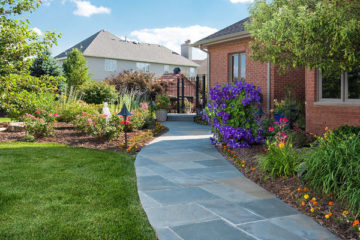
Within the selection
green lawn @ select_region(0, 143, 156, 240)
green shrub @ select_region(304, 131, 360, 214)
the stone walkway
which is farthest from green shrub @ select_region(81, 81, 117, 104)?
green shrub @ select_region(304, 131, 360, 214)

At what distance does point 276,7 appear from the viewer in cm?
521

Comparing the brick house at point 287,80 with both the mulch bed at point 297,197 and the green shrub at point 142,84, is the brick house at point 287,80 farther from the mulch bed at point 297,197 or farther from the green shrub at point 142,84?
the green shrub at point 142,84

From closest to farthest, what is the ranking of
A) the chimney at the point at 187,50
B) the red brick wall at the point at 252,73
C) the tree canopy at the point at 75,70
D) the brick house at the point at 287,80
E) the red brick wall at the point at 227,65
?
the brick house at the point at 287,80
the red brick wall at the point at 252,73
the red brick wall at the point at 227,65
the tree canopy at the point at 75,70
the chimney at the point at 187,50

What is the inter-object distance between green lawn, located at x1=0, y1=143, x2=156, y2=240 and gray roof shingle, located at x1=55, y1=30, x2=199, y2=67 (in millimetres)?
A: 22634

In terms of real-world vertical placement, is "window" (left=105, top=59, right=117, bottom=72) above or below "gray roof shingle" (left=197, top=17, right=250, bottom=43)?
above

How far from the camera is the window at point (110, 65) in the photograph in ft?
94.7

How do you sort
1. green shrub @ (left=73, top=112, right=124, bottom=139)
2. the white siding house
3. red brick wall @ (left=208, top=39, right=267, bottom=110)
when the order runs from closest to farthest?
green shrub @ (left=73, top=112, right=124, bottom=139), red brick wall @ (left=208, top=39, right=267, bottom=110), the white siding house

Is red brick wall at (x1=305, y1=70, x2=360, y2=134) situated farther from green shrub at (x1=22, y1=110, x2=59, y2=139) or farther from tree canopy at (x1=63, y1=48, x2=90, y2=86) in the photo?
tree canopy at (x1=63, y1=48, x2=90, y2=86)

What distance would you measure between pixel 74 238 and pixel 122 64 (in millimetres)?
27901

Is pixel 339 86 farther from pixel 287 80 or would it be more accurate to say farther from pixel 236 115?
pixel 287 80

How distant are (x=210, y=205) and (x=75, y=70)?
19171mm

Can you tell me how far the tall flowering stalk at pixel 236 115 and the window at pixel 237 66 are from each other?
16.3 ft

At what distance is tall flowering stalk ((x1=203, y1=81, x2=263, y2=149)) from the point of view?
702 cm

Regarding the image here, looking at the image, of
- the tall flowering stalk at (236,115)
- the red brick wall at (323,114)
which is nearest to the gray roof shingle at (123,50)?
the tall flowering stalk at (236,115)
